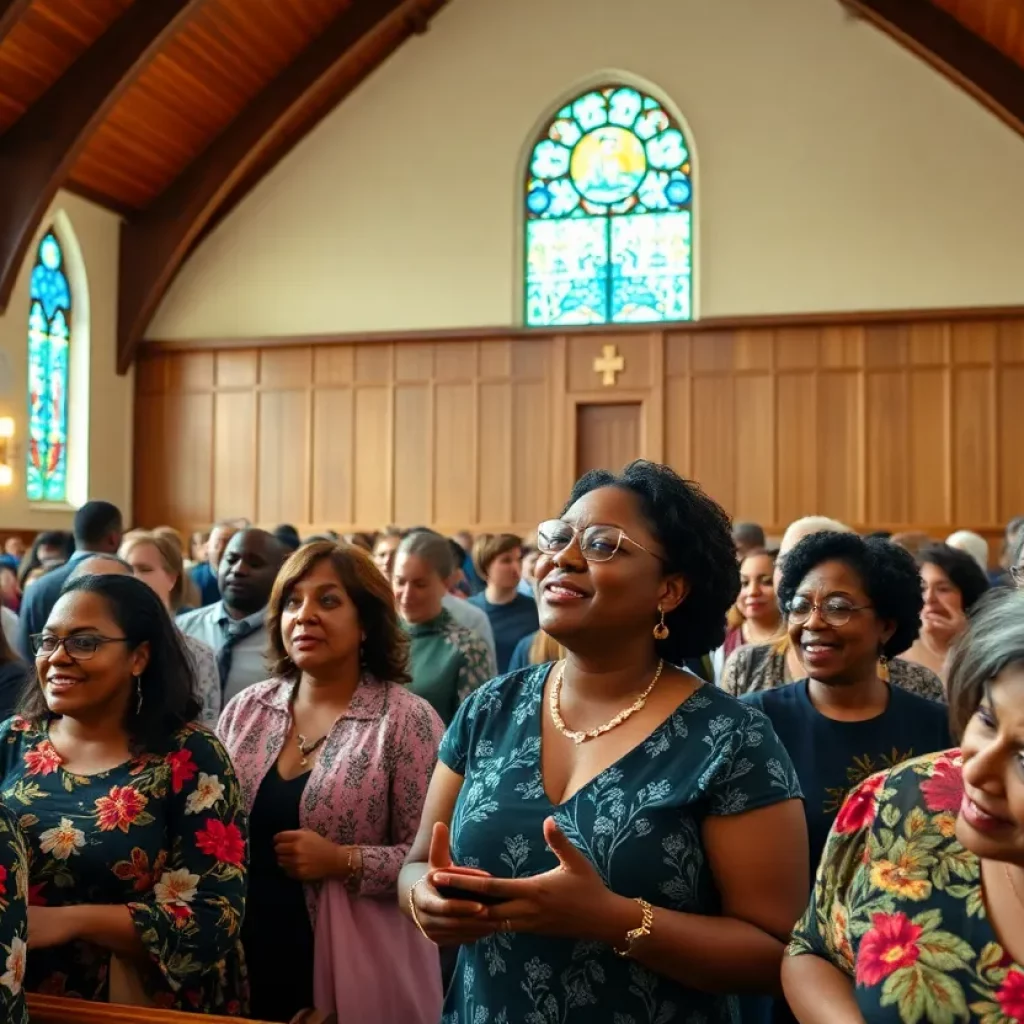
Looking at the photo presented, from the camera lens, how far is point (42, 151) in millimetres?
11664

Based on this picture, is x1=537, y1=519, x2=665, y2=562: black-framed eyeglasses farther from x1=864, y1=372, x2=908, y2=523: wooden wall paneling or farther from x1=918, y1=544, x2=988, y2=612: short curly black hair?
x1=864, y1=372, x2=908, y2=523: wooden wall paneling

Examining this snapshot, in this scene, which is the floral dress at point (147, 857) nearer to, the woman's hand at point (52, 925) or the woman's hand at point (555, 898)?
the woman's hand at point (52, 925)

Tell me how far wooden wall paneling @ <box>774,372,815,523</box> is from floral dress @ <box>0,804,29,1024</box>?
37.9 feet

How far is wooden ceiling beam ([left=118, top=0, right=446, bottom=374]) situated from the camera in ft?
41.8

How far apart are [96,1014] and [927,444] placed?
38.7 feet

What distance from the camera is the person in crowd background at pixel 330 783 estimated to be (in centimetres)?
266

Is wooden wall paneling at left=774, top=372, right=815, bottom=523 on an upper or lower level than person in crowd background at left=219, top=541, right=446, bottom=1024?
upper

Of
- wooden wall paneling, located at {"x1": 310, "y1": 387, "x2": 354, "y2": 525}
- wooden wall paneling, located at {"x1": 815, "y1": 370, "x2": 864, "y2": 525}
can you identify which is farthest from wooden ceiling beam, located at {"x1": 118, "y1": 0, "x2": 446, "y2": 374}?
wooden wall paneling, located at {"x1": 815, "y1": 370, "x2": 864, "y2": 525}

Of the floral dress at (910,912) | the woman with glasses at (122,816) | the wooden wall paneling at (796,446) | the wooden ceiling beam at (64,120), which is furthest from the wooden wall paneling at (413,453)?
the floral dress at (910,912)

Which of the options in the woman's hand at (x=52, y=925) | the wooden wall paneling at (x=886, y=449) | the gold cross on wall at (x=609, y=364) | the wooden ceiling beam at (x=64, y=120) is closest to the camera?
the woman's hand at (x=52, y=925)

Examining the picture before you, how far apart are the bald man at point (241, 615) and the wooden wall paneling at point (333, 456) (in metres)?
9.64

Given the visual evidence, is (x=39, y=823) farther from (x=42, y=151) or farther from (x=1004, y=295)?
(x=1004, y=295)

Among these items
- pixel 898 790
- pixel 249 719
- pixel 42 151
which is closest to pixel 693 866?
pixel 898 790

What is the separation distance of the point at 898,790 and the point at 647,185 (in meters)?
12.6
